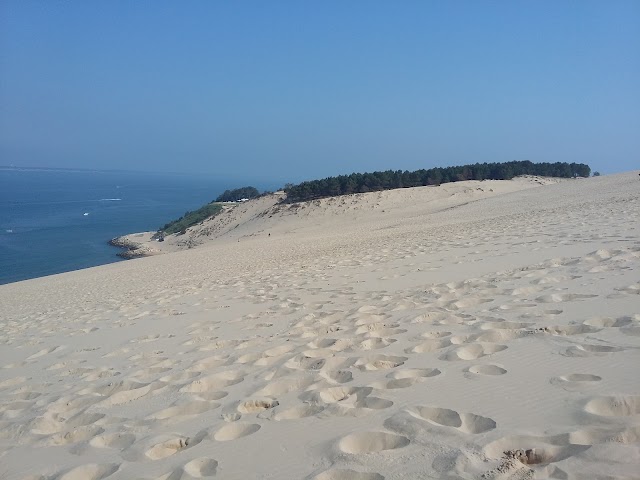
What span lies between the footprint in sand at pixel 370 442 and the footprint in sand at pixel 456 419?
262 millimetres

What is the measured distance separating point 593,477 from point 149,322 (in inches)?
249

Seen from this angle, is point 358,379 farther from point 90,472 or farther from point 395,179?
point 395,179

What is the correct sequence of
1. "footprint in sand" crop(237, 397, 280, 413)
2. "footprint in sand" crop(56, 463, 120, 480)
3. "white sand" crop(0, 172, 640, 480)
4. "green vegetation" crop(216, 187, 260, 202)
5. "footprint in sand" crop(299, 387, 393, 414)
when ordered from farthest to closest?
"green vegetation" crop(216, 187, 260, 202), "footprint in sand" crop(237, 397, 280, 413), "footprint in sand" crop(299, 387, 393, 414), "footprint in sand" crop(56, 463, 120, 480), "white sand" crop(0, 172, 640, 480)

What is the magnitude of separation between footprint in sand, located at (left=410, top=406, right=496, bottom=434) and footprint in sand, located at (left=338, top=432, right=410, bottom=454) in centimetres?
26

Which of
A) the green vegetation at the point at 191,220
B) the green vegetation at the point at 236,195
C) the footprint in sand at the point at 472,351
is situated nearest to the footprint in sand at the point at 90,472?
the footprint in sand at the point at 472,351

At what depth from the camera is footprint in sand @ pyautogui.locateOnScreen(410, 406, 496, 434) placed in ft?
8.75

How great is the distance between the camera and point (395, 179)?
4362cm

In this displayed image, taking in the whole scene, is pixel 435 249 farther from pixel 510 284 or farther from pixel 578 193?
pixel 578 193

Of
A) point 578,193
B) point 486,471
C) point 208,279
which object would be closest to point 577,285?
point 486,471

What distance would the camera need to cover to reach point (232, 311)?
7172 mm

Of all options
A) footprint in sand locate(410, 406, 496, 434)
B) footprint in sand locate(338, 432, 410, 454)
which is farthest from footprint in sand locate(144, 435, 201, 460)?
footprint in sand locate(410, 406, 496, 434)

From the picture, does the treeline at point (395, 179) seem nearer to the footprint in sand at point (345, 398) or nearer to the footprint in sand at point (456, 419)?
the footprint in sand at point (345, 398)

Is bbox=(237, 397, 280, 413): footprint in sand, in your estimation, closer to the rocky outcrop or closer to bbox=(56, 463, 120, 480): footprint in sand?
bbox=(56, 463, 120, 480): footprint in sand

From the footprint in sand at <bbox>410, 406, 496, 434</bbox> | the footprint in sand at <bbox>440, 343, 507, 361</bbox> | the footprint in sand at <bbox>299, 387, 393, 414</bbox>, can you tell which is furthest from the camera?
the footprint in sand at <bbox>440, 343, 507, 361</bbox>
